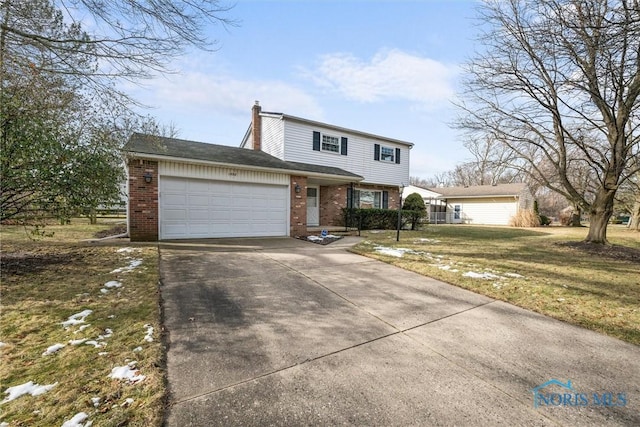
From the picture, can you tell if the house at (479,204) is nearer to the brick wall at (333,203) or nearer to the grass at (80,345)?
the brick wall at (333,203)

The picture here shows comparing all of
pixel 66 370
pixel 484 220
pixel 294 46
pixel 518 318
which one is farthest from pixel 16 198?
pixel 484 220

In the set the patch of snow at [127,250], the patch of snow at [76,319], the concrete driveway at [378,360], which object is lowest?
the concrete driveway at [378,360]

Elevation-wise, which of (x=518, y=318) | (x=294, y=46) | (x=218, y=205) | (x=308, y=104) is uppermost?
(x=308, y=104)

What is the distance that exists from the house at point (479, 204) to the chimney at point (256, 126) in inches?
799

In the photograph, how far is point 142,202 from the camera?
8.40 metres

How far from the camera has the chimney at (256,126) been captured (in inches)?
593

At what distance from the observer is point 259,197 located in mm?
10453

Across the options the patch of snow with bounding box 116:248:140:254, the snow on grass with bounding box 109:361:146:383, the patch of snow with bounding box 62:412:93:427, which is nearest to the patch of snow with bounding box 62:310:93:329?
the snow on grass with bounding box 109:361:146:383

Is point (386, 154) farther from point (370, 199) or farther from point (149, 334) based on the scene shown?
point (149, 334)

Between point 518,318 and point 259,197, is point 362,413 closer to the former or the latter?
point 518,318

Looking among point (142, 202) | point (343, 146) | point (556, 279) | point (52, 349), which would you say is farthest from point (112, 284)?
point (343, 146)

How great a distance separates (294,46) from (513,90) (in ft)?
25.6

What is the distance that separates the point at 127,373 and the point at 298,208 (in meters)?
9.19

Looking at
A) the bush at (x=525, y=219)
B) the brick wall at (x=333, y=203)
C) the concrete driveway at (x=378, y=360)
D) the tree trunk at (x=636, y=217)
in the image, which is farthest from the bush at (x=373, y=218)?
the tree trunk at (x=636, y=217)
